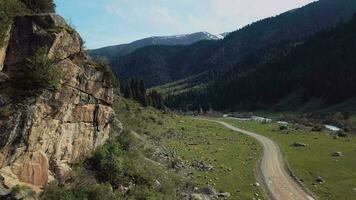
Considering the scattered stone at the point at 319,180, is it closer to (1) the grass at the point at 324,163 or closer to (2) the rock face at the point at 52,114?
(1) the grass at the point at 324,163

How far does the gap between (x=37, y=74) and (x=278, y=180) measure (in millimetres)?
33067

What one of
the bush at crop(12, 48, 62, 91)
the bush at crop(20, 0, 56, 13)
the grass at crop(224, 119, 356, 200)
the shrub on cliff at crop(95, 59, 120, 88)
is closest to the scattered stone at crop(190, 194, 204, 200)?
the shrub on cliff at crop(95, 59, 120, 88)

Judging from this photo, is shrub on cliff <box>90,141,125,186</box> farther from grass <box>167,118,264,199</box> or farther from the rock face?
grass <box>167,118,264,199</box>

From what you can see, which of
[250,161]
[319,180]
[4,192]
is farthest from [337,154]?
[4,192]

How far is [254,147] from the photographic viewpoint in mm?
80750

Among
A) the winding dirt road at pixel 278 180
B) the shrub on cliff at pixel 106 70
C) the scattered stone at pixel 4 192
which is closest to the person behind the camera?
the scattered stone at pixel 4 192

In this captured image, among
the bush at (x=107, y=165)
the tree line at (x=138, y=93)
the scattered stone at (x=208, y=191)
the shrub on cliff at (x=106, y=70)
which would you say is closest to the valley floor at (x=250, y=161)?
the scattered stone at (x=208, y=191)

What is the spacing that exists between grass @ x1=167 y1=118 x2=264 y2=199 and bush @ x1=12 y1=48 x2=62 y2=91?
75.0 feet

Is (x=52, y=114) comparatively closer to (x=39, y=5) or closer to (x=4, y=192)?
(x=4, y=192)

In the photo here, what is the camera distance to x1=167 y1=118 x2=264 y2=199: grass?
50562 mm

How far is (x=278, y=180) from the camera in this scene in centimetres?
5484

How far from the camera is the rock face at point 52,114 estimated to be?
95.1ft

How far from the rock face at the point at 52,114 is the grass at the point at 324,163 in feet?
80.3

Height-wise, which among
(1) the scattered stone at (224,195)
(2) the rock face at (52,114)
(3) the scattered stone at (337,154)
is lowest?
(1) the scattered stone at (224,195)
